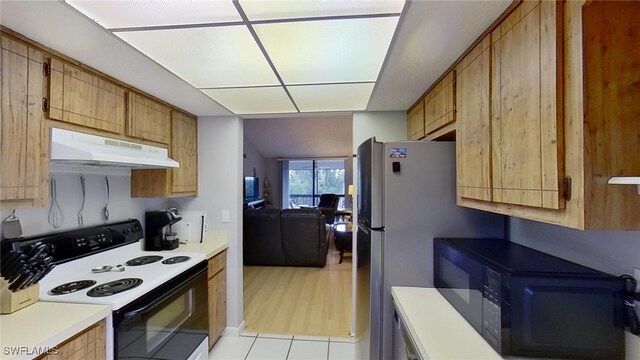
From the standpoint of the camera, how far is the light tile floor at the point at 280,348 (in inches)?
89.5

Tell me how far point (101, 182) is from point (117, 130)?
493 millimetres

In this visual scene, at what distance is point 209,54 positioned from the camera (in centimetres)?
146

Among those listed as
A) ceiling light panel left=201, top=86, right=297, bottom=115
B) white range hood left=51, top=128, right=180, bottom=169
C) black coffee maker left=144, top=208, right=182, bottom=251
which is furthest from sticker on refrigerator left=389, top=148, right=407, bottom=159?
black coffee maker left=144, top=208, right=182, bottom=251

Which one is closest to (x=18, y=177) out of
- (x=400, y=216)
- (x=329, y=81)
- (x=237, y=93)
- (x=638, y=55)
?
(x=237, y=93)

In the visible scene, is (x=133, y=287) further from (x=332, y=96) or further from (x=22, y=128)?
(x=332, y=96)

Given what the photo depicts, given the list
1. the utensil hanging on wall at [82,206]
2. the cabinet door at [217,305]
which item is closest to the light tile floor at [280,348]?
the cabinet door at [217,305]

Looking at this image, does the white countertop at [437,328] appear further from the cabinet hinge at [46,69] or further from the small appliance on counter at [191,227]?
the cabinet hinge at [46,69]

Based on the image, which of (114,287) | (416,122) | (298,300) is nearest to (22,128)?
(114,287)

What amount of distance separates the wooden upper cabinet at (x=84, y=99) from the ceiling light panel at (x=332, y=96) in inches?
45.1

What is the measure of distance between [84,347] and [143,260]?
2.94 feet

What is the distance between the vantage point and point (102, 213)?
78.9 inches

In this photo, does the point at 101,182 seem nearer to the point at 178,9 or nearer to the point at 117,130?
the point at 117,130

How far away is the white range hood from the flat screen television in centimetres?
527

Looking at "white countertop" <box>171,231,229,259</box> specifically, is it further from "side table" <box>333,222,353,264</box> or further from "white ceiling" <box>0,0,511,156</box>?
"side table" <box>333,222,353,264</box>
